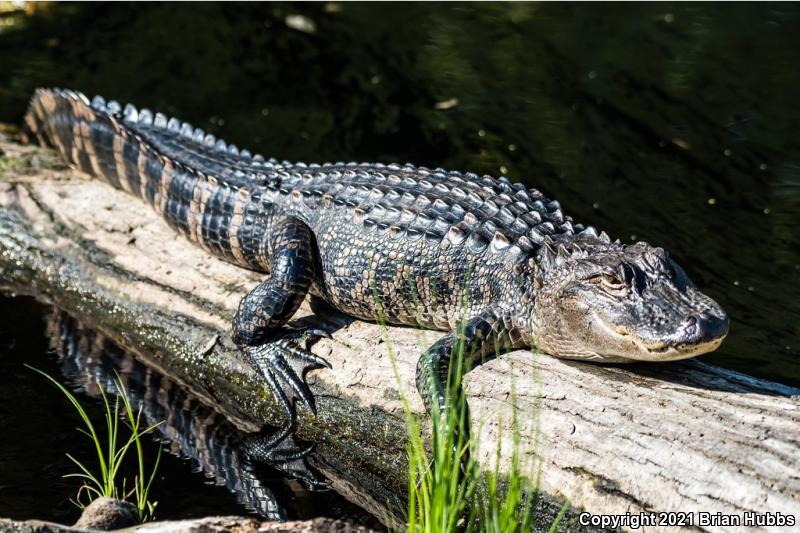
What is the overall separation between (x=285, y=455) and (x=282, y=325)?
684mm

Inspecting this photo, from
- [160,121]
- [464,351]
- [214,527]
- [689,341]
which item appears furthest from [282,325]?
[689,341]

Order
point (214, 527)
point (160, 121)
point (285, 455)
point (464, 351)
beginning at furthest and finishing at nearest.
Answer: point (160, 121)
point (285, 455)
point (464, 351)
point (214, 527)

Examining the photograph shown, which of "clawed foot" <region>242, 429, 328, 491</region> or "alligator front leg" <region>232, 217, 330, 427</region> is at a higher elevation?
"alligator front leg" <region>232, 217, 330, 427</region>

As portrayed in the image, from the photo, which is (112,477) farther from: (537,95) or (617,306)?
(537,95)

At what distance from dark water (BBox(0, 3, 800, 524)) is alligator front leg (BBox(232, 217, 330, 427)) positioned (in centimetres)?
197

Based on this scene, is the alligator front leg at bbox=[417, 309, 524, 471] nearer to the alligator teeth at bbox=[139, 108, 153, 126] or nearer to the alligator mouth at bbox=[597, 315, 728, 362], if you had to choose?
the alligator mouth at bbox=[597, 315, 728, 362]

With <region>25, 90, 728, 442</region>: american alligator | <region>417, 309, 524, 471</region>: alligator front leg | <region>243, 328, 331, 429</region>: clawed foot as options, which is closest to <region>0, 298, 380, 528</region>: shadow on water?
<region>243, 328, 331, 429</region>: clawed foot

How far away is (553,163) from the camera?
7.53 metres

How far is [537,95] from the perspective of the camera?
8.58 m

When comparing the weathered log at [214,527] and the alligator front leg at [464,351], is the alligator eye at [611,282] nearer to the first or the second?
the alligator front leg at [464,351]

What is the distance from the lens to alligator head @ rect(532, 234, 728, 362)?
3.98 meters

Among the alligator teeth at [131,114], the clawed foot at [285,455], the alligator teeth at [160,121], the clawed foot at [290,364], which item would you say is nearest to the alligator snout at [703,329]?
the clawed foot at [290,364]

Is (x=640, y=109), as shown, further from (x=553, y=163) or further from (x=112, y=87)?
(x=112, y=87)

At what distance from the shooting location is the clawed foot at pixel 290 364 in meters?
4.77
